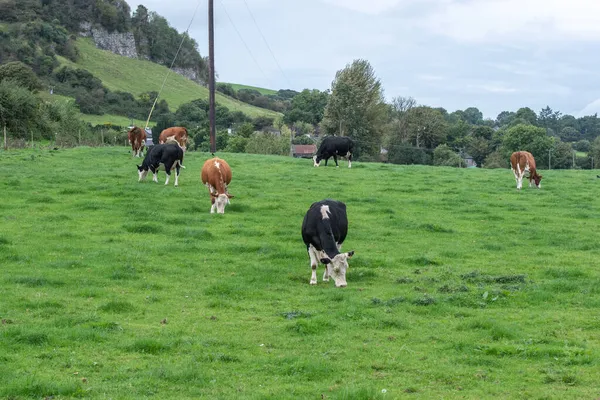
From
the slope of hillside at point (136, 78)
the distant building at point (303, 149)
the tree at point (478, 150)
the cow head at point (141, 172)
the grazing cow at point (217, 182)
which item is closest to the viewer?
the grazing cow at point (217, 182)

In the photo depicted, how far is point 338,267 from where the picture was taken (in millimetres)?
15227

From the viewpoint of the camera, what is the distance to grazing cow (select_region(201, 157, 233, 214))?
24266 millimetres

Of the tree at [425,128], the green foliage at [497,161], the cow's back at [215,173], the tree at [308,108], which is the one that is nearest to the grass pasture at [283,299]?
the cow's back at [215,173]

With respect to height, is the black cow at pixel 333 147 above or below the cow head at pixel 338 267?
above

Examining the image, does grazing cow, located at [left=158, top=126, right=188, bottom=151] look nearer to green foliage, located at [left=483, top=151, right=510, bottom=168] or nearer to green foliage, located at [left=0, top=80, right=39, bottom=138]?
green foliage, located at [left=0, top=80, right=39, bottom=138]

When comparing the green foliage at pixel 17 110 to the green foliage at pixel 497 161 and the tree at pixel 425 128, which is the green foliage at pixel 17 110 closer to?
the green foliage at pixel 497 161

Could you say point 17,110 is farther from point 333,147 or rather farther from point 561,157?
point 561,157

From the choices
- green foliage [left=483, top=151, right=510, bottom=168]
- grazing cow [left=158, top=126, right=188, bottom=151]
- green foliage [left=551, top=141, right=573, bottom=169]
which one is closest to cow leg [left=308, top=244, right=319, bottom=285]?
grazing cow [left=158, top=126, right=188, bottom=151]

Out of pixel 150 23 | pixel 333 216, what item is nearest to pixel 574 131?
pixel 150 23

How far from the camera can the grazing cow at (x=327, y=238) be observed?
1524cm

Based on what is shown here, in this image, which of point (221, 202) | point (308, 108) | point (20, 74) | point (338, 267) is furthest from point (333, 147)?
point (308, 108)

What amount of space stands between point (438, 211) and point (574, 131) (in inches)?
5946

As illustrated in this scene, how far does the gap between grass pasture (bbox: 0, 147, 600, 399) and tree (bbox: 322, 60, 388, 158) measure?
1833 inches

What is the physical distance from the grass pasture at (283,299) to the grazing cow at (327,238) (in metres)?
0.43
